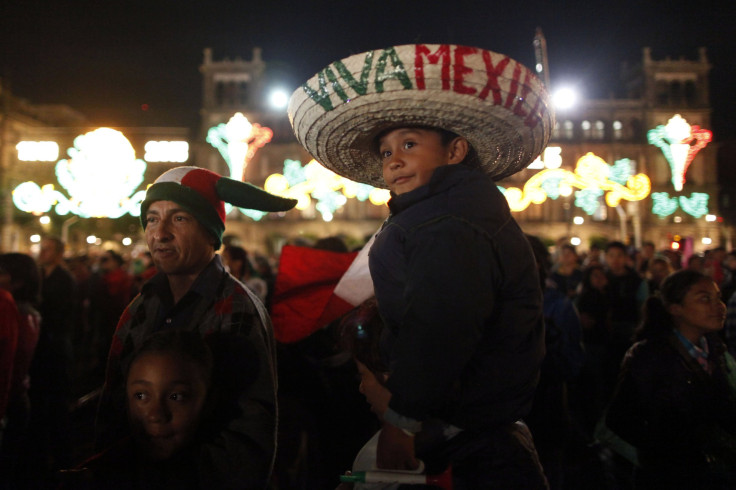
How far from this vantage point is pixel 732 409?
2516 mm

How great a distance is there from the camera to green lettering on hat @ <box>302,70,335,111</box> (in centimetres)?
168

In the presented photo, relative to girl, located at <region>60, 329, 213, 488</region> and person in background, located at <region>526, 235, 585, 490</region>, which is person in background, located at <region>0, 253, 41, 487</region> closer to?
girl, located at <region>60, 329, 213, 488</region>

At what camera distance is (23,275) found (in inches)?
141

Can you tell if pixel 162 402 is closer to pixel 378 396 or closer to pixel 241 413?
pixel 241 413

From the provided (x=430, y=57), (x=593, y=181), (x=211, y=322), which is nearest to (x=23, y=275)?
(x=211, y=322)

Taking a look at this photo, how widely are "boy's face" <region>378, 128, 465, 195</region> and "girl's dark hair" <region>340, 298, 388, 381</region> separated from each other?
535 mm

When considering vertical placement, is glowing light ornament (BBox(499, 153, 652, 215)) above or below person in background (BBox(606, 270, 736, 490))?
above

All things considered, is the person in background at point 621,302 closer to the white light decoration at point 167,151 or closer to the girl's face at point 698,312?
the girl's face at point 698,312

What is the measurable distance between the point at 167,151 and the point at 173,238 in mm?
42761

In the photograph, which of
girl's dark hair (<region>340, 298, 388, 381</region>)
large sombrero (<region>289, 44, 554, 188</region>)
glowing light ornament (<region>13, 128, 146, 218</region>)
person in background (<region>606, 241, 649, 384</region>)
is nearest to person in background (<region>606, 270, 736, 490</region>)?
large sombrero (<region>289, 44, 554, 188</region>)

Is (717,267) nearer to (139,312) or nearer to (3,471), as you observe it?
(139,312)

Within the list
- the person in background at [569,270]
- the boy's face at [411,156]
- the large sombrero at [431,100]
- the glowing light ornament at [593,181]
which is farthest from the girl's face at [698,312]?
the glowing light ornament at [593,181]

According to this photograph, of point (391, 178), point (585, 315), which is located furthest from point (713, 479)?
point (585, 315)

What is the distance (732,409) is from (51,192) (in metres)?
17.1
